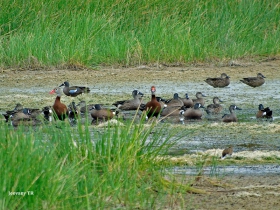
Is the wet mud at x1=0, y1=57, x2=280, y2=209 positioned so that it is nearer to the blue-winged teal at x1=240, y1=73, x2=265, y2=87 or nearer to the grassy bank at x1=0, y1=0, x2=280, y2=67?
the blue-winged teal at x1=240, y1=73, x2=265, y2=87

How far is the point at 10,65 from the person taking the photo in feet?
55.1

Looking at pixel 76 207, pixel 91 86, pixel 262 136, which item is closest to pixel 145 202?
pixel 76 207

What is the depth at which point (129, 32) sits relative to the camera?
701 inches

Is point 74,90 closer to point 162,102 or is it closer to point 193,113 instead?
point 162,102

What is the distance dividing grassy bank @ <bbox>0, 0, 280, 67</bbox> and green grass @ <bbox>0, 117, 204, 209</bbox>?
380 inches

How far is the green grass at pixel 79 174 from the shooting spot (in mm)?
5402

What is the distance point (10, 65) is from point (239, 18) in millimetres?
5425

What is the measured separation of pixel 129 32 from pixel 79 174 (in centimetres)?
1198

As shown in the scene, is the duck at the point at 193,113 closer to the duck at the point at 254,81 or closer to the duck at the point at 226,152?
the duck at the point at 254,81

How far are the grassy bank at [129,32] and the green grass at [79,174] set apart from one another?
9653 mm

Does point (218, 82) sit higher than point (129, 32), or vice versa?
point (129, 32)

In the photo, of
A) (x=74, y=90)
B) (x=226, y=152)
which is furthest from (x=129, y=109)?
(x=226, y=152)

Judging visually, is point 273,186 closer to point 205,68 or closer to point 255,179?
point 255,179

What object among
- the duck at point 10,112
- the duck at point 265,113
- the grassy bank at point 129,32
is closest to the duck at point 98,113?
the duck at point 10,112
